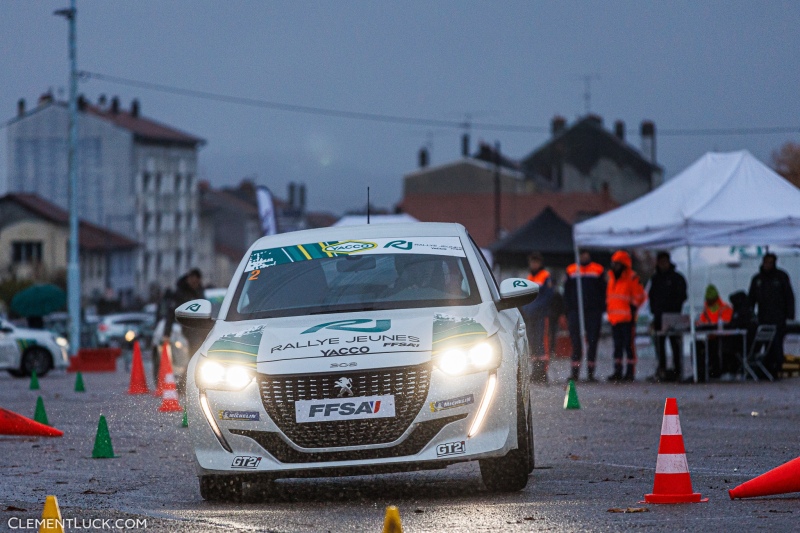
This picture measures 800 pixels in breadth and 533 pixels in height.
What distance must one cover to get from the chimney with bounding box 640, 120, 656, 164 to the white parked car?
276ft

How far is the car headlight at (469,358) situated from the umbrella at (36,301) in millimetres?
33195

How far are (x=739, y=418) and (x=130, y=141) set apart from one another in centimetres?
9418

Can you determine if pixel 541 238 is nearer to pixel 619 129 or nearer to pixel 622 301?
pixel 622 301

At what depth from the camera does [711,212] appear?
2264cm

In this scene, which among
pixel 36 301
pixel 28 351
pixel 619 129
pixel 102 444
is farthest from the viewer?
pixel 619 129

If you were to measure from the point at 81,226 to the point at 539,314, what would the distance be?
83.2 m

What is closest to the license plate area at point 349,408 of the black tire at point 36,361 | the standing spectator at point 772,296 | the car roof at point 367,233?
the car roof at point 367,233

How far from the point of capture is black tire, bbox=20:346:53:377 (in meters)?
31.8

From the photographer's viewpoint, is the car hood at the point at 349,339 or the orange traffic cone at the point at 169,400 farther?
Result: the orange traffic cone at the point at 169,400

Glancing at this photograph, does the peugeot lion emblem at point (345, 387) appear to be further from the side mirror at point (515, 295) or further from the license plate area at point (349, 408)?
the side mirror at point (515, 295)

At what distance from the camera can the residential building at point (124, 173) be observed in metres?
105

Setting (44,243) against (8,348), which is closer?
(8,348)

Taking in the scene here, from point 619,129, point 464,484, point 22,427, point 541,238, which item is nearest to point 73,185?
point 541,238

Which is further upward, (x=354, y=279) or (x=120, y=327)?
(x=354, y=279)
